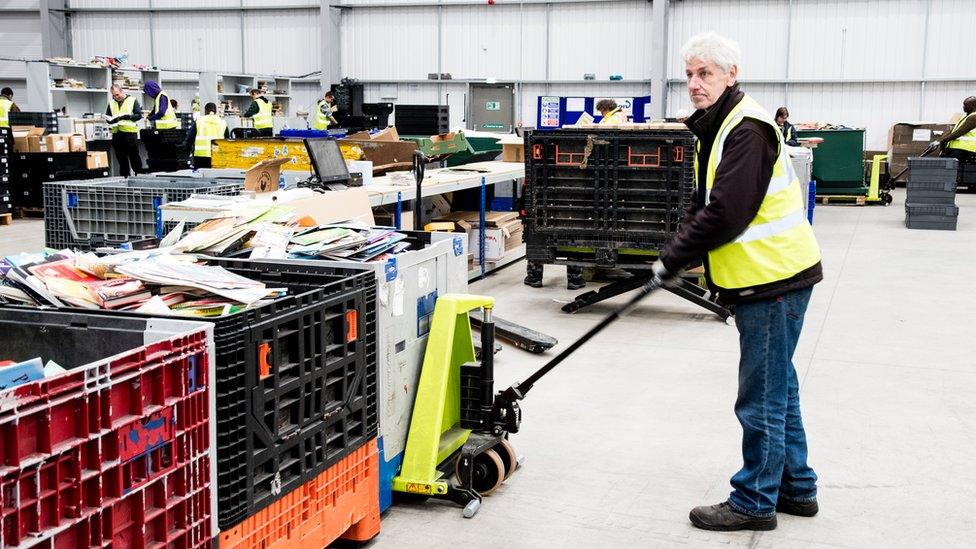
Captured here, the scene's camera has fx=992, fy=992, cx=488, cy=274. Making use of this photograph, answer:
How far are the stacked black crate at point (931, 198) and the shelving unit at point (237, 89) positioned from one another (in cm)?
1295

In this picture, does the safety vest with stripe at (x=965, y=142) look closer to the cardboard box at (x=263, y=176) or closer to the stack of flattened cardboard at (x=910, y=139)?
the stack of flattened cardboard at (x=910, y=139)

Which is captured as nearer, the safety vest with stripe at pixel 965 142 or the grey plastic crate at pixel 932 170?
the grey plastic crate at pixel 932 170

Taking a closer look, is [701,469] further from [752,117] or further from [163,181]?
[163,181]

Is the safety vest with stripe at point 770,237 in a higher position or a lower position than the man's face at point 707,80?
lower

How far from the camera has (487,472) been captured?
3.96 m

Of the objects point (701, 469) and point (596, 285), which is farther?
point (596, 285)

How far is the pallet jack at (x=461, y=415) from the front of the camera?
12.4 feet

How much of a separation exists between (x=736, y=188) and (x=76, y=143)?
44.1 ft

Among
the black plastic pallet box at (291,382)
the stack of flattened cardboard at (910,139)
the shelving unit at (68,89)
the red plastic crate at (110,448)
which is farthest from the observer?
→ the stack of flattened cardboard at (910,139)

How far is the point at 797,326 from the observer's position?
3.53 metres

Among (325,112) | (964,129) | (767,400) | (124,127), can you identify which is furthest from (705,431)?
(325,112)

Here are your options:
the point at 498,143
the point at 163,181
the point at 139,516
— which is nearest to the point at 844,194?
the point at 498,143

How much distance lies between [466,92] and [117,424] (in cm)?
2060

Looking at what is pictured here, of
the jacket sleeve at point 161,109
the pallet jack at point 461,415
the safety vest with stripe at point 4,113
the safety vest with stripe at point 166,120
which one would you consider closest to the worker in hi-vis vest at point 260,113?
the safety vest with stripe at point 166,120
